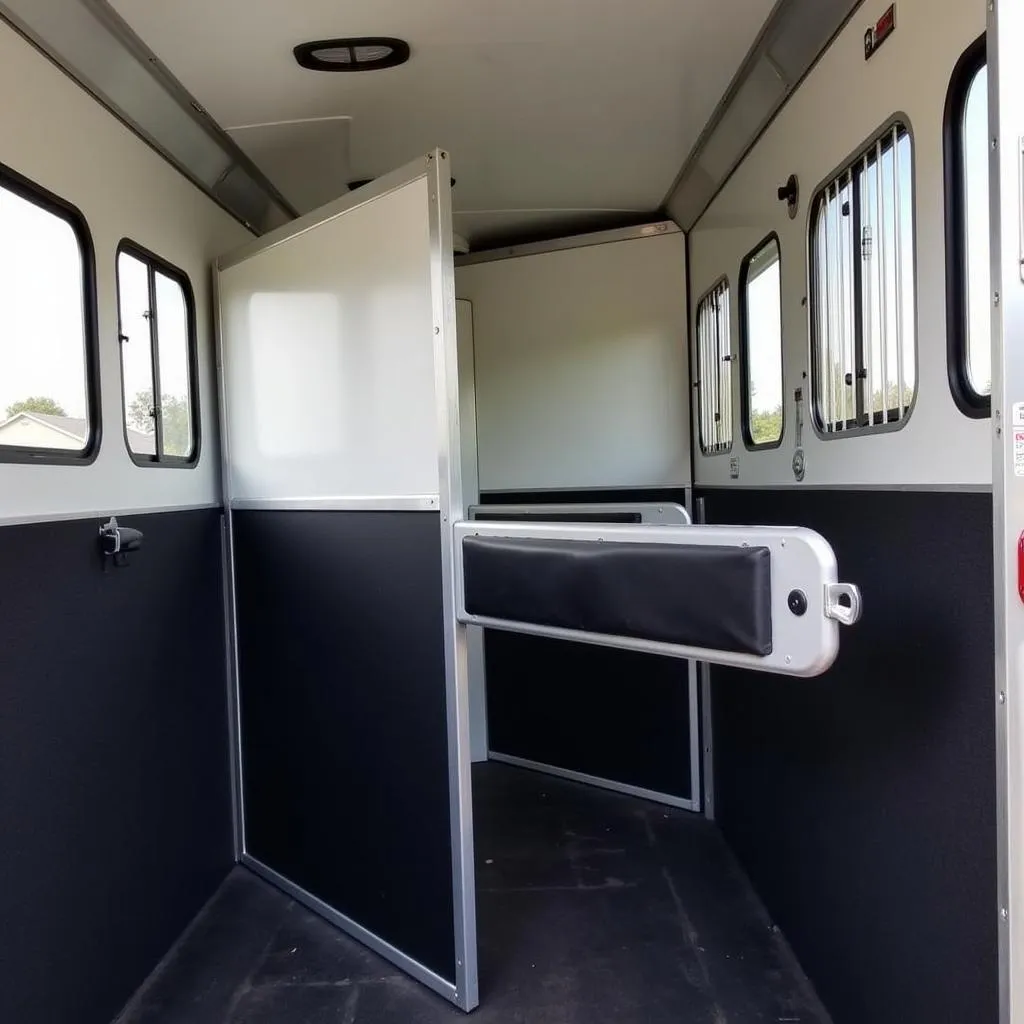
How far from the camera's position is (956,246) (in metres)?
1.35

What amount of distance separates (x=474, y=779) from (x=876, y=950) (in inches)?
87.6

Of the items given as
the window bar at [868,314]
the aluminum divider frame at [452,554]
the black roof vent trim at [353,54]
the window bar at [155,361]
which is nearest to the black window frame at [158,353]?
the window bar at [155,361]

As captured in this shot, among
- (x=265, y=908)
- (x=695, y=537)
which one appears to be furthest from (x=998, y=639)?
(x=265, y=908)

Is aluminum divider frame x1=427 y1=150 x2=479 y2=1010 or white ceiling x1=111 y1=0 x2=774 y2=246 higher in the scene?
white ceiling x1=111 y1=0 x2=774 y2=246

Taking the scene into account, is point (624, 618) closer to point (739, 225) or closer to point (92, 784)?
point (92, 784)

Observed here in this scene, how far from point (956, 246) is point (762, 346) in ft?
3.84

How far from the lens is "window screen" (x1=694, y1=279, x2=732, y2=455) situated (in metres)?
2.93

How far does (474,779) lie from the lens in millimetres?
3676

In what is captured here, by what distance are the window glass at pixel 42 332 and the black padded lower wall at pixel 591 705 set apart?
6.83 feet

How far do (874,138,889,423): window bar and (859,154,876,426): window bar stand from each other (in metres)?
0.04

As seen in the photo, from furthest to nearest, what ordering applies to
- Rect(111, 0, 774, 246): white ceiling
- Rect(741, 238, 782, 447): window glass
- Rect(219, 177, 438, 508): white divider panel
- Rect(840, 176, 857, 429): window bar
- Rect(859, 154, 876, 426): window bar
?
Rect(741, 238, 782, 447): window glass, Rect(219, 177, 438, 508): white divider panel, Rect(111, 0, 774, 246): white ceiling, Rect(840, 176, 857, 429): window bar, Rect(859, 154, 876, 426): window bar

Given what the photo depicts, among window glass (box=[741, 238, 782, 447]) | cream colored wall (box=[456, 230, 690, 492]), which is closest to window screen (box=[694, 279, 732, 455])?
cream colored wall (box=[456, 230, 690, 492])

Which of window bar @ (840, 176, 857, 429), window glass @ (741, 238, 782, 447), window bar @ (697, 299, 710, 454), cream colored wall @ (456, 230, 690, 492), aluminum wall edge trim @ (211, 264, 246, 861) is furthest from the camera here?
cream colored wall @ (456, 230, 690, 492)

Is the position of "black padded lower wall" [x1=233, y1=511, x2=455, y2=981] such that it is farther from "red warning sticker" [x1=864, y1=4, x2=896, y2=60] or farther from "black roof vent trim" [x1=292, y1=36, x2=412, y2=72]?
"red warning sticker" [x1=864, y1=4, x2=896, y2=60]
